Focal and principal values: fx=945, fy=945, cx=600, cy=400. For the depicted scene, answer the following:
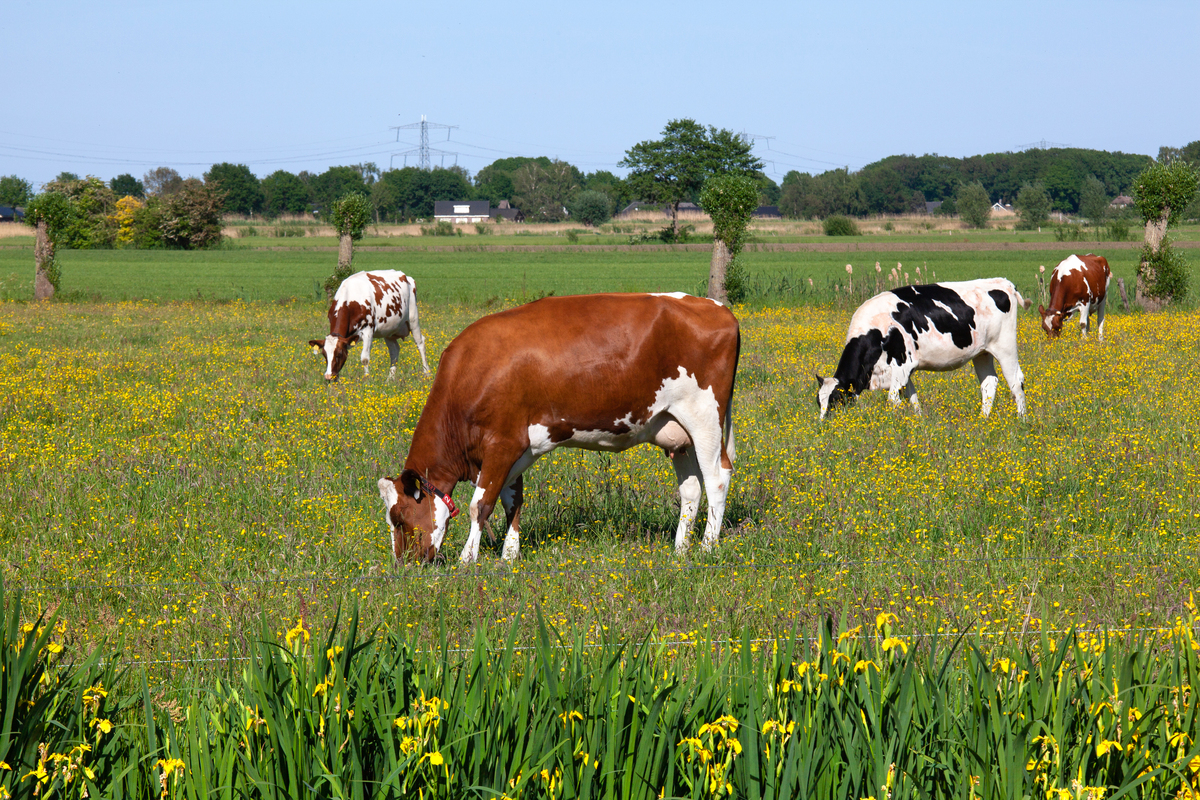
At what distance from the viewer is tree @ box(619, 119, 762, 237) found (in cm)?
11650

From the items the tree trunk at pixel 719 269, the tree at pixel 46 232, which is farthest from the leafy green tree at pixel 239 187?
the tree trunk at pixel 719 269

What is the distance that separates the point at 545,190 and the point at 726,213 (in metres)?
139

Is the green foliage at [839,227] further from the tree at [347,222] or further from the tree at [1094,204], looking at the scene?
the tree at [347,222]

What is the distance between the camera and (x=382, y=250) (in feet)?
245

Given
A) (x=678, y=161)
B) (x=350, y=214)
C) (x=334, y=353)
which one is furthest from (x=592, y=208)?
(x=334, y=353)

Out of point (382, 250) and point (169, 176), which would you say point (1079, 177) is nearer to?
point (382, 250)

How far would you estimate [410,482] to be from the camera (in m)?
6.59

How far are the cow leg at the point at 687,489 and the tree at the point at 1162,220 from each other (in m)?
22.4

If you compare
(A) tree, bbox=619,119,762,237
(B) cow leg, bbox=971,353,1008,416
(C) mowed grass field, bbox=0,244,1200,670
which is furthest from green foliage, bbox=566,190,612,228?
(B) cow leg, bbox=971,353,1008,416

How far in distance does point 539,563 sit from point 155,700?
107 inches

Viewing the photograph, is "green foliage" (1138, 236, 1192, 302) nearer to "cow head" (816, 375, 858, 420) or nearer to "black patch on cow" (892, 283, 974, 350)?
"black patch on cow" (892, 283, 974, 350)

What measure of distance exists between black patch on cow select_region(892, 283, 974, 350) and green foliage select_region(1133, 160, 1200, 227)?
16.6 metres

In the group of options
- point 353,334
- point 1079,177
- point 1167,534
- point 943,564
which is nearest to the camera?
point 943,564

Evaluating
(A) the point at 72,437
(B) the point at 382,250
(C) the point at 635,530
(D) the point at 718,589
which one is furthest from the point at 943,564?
(B) the point at 382,250
